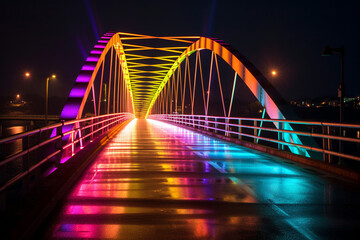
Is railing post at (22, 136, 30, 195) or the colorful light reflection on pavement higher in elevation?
railing post at (22, 136, 30, 195)

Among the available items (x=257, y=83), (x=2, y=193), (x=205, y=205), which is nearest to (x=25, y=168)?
(x=2, y=193)

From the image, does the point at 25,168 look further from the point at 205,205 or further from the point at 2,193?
the point at 205,205

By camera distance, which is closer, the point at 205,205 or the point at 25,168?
the point at 205,205

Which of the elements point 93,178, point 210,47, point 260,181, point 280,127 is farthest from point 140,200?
point 210,47

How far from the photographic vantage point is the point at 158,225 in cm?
430

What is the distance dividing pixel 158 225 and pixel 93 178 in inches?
130

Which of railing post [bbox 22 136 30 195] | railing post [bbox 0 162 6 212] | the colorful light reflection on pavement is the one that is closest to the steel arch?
the colorful light reflection on pavement

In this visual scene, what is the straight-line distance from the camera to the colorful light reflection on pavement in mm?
4102

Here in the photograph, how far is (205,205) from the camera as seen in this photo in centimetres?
525

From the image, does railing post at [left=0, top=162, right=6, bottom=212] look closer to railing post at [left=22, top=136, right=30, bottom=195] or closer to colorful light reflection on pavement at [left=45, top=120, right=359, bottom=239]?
colorful light reflection on pavement at [left=45, top=120, right=359, bottom=239]

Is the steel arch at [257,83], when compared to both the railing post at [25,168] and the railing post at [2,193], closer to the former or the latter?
the railing post at [25,168]

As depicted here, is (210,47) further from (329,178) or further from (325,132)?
(329,178)

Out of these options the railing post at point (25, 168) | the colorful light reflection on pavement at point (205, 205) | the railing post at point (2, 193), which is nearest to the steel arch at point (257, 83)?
the colorful light reflection on pavement at point (205, 205)

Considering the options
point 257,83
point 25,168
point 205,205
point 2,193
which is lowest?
point 205,205
